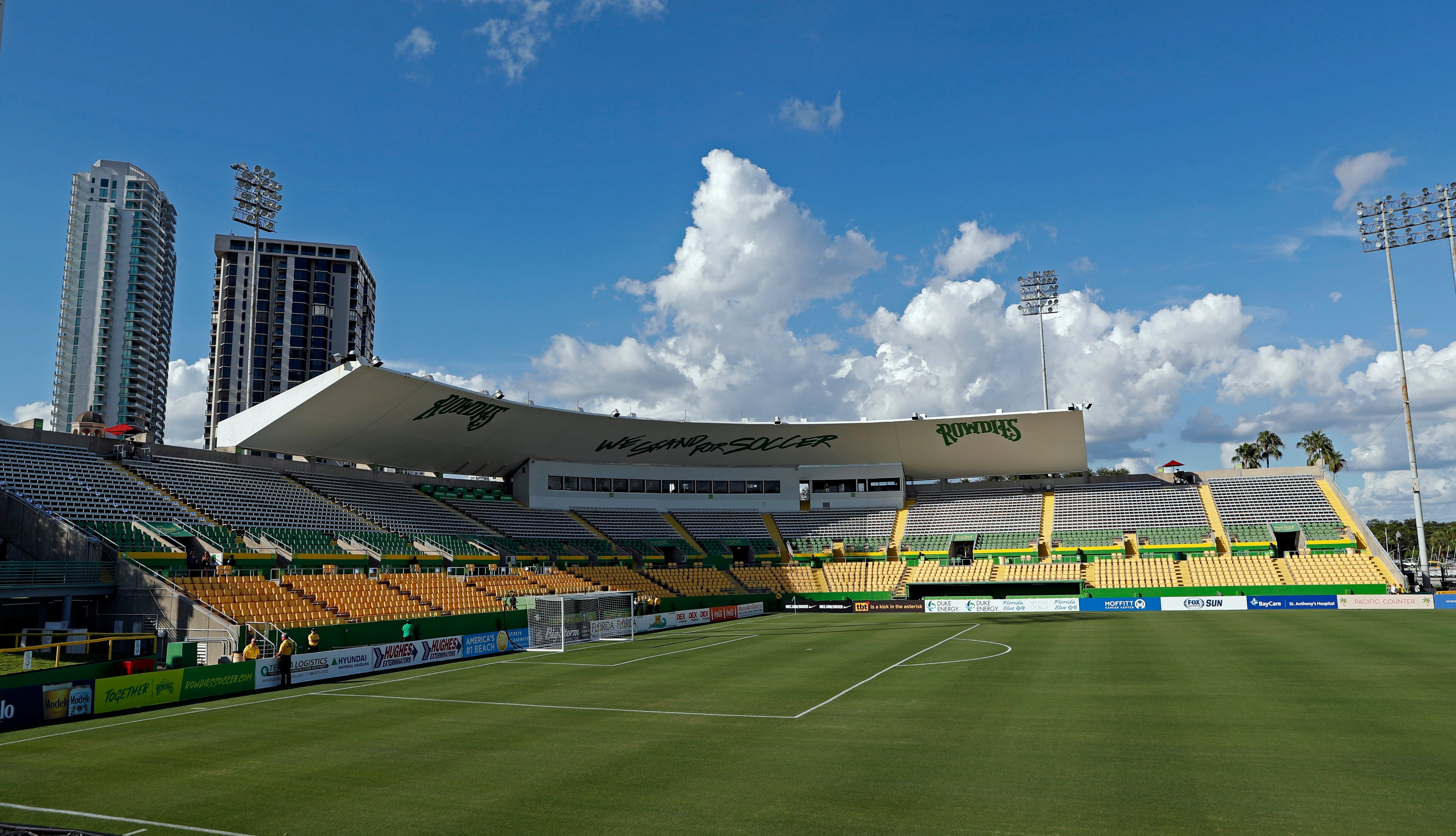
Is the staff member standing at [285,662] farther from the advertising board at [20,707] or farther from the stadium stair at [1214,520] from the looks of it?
the stadium stair at [1214,520]

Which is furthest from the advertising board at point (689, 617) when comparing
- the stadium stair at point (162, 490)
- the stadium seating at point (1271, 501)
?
the stadium seating at point (1271, 501)

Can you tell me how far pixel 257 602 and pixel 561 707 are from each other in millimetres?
18433

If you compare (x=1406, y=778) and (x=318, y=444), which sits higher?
(x=318, y=444)

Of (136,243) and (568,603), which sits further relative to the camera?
(136,243)

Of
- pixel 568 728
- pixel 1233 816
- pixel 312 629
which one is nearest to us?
pixel 1233 816

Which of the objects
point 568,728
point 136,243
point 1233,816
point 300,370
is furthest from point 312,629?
point 136,243

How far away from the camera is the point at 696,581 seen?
62.0 metres

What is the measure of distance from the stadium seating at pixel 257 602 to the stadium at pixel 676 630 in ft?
0.82

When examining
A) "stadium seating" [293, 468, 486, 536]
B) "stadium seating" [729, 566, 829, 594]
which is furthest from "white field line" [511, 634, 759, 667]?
"stadium seating" [729, 566, 829, 594]

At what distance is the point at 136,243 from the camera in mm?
149125

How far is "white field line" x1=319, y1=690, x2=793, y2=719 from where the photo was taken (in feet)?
62.6

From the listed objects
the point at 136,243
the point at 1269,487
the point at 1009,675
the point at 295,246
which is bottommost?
the point at 1009,675

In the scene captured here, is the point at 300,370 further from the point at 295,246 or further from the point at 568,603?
the point at 568,603

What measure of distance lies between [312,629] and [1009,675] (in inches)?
878
